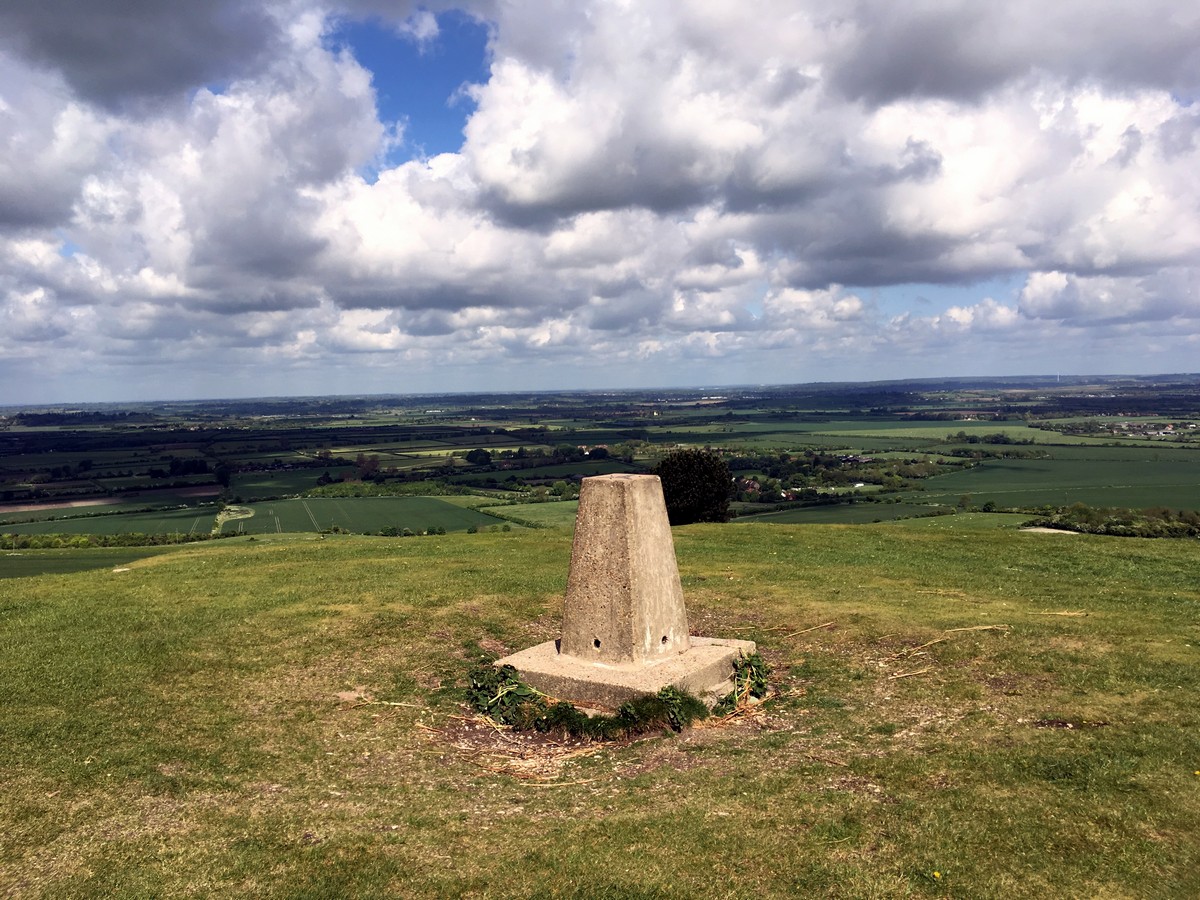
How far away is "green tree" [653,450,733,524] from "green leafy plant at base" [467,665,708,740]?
82.2 ft

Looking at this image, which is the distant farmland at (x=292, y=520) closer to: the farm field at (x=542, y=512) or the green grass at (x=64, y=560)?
the farm field at (x=542, y=512)

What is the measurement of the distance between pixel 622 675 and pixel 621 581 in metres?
1.49

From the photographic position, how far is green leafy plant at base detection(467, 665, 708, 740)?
11.2 metres

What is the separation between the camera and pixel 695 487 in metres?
37.3

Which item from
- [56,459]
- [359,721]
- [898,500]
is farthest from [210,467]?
[359,721]

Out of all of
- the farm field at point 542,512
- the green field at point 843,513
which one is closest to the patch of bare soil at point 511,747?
the farm field at point 542,512

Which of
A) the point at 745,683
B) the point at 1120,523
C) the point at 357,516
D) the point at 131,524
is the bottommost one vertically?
the point at 357,516

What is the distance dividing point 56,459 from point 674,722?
14542 centimetres

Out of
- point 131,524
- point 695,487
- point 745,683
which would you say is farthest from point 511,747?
point 131,524

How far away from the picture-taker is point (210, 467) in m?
108

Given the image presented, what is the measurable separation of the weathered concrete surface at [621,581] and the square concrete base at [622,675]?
0.29m

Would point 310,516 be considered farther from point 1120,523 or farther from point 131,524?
point 1120,523

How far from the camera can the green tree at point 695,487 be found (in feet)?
123

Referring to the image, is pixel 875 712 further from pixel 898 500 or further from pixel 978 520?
pixel 898 500
